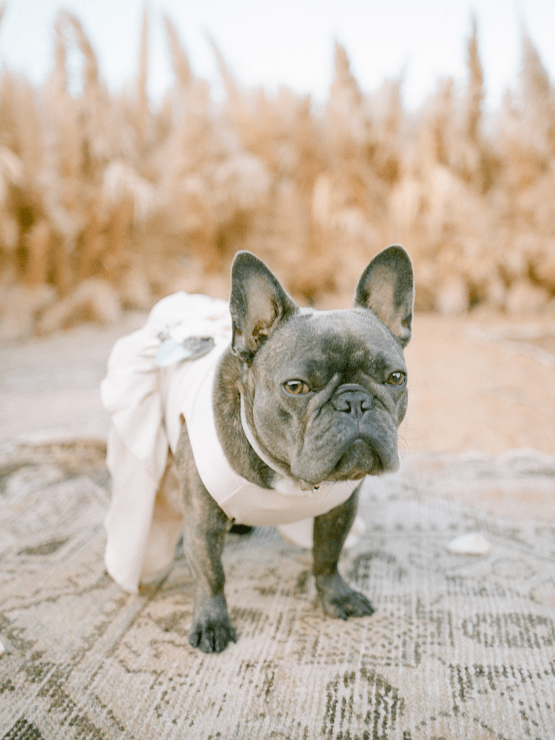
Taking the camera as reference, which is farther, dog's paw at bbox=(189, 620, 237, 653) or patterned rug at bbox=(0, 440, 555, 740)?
dog's paw at bbox=(189, 620, 237, 653)

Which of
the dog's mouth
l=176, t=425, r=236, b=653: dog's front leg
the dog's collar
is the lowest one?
l=176, t=425, r=236, b=653: dog's front leg

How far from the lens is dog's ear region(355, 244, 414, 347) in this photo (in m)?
1.10

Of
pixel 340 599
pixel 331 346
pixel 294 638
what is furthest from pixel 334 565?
pixel 331 346

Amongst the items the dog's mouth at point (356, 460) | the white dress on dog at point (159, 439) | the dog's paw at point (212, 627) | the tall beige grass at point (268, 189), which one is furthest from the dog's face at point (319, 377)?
the tall beige grass at point (268, 189)

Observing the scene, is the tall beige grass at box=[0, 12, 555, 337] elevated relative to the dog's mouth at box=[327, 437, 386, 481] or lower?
elevated

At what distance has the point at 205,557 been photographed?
1.10 metres

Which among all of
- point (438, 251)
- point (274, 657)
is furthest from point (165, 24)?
point (274, 657)

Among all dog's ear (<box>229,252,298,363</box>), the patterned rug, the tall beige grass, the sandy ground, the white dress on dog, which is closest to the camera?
the patterned rug

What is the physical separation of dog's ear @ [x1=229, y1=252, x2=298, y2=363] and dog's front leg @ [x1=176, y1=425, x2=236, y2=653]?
0.29 meters

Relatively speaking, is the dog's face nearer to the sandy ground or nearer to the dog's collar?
the dog's collar

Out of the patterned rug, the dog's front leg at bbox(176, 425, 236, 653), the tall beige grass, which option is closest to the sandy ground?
the tall beige grass

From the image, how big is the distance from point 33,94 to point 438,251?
2.79 meters

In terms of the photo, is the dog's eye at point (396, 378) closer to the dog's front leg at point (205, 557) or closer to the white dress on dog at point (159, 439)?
the white dress on dog at point (159, 439)

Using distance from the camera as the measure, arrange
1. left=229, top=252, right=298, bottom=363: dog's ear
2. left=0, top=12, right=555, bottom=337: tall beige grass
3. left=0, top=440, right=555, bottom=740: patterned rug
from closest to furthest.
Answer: left=0, top=440, right=555, bottom=740: patterned rug → left=229, top=252, right=298, bottom=363: dog's ear → left=0, top=12, right=555, bottom=337: tall beige grass
